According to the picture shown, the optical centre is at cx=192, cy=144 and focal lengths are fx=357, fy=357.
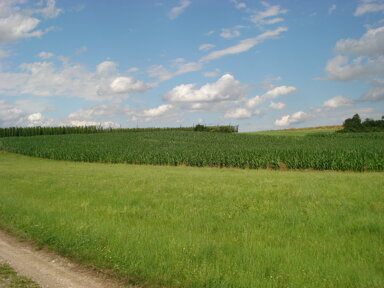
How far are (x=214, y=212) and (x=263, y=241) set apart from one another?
2861 millimetres

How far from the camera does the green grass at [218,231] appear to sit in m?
6.27

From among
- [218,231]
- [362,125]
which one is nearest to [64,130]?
[362,125]

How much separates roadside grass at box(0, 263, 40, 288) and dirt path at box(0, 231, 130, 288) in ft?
0.37

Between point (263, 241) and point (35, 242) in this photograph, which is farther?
point (35, 242)

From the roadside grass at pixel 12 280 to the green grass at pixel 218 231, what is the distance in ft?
4.36

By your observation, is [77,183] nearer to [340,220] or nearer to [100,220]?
[100,220]

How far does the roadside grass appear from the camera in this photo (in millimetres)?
6172

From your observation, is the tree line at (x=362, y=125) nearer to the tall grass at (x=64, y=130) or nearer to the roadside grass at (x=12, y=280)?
the tall grass at (x=64, y=130)

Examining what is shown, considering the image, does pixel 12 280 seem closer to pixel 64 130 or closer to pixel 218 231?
pixel 218 231

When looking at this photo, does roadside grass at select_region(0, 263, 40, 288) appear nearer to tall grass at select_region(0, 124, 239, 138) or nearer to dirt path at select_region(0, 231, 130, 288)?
dirt path at select_region(0, 231, 130, 288)

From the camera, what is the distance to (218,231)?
8.70 metres

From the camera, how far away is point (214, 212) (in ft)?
34.4

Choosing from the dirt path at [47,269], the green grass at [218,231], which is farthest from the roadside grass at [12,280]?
the green grass at [218,231]

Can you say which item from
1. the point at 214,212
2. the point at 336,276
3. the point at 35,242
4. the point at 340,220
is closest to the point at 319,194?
the point at 340,220
